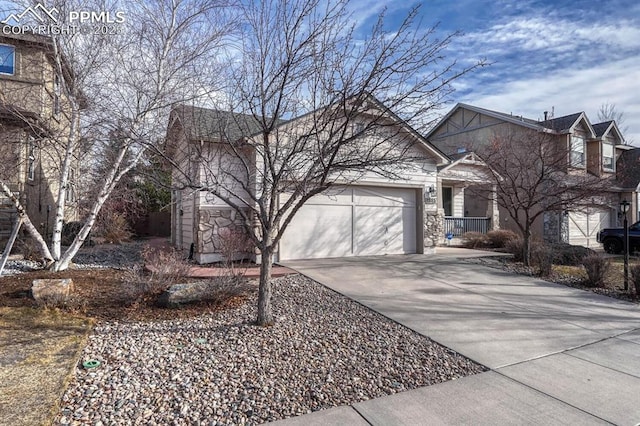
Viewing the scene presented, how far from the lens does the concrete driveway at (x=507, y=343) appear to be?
3168 mm

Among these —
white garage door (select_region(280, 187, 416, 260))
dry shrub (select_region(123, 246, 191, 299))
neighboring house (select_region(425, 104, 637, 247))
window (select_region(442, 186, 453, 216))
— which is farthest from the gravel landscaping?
neighboring house (select_region(425, 104, 637, 247))

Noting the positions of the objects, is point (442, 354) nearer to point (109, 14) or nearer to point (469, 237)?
point (109, 14)

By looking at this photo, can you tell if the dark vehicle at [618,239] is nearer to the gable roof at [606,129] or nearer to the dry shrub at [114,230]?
the gable roof at [606,129]

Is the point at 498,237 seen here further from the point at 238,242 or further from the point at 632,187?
the point at 632,187

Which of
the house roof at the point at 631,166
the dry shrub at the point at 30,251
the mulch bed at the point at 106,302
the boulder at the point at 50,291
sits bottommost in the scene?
the mulch bed at the point at 106,302

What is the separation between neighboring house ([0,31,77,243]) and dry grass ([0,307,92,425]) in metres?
4.31

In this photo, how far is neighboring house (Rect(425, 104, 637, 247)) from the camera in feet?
58.7

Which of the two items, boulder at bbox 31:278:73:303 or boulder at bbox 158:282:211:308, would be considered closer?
boulder at bbox 31:278:73:303

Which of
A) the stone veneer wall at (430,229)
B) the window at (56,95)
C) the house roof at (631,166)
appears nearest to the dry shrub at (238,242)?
the window at (56,95)

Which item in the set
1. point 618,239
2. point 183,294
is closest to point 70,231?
point 183,294

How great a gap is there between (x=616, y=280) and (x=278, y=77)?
9936mm

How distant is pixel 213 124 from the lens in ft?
17.6

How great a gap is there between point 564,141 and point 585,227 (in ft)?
19.9

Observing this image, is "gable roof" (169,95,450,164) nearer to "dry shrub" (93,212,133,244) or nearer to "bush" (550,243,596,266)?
"bush" (550,243,596,266)
